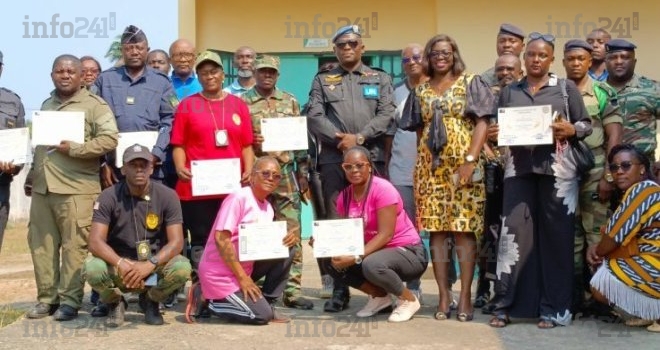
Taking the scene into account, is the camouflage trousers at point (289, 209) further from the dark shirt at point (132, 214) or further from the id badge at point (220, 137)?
the dark shirt at point (132, 214)

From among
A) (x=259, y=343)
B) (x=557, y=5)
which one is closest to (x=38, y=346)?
(x=259, y=343)

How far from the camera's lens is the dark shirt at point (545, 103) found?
6.03 m

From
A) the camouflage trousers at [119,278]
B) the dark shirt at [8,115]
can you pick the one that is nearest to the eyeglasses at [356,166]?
the camouflage trousers at [119,278]

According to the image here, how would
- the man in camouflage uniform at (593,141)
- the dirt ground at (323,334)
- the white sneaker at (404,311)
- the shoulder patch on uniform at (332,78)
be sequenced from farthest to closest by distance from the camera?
the shoulder patch on uniform at (332,78), the white sneaker at (404,311), the man in camouflage uniform at (593,141), the dirt ground at (323,334)

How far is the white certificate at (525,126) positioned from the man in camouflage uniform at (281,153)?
1.87 metres

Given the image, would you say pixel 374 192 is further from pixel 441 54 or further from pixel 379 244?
pixel 441 54

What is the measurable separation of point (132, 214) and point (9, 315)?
59.7 inches

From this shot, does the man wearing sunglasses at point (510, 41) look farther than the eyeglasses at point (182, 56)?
No

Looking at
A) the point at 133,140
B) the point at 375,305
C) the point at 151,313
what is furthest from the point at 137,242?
the point at 375,305

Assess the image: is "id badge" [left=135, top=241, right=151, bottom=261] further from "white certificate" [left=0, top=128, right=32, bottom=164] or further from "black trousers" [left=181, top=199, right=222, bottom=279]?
"white certificate" [left=0, top=128, right=32, bottom=164]

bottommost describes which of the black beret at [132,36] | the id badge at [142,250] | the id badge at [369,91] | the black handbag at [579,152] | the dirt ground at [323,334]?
the dirt ground at [323,334]

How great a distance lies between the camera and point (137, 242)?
6.25 meters

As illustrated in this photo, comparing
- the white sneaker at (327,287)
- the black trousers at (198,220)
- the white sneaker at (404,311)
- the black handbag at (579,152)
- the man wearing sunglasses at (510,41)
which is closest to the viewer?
the black handbag at (579,152)

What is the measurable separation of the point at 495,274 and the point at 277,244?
184 cm
